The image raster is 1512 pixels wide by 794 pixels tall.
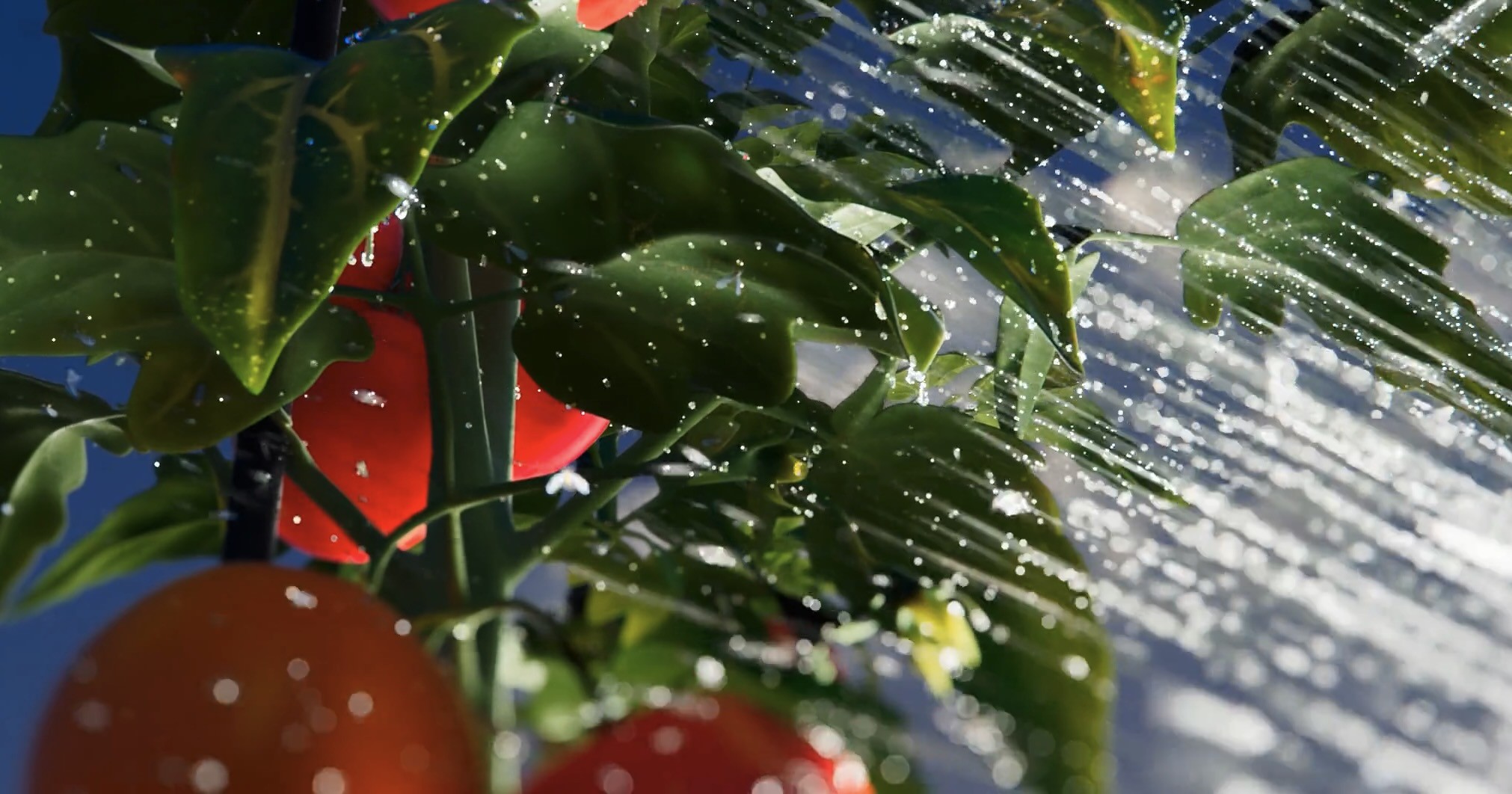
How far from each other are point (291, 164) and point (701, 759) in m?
0.08

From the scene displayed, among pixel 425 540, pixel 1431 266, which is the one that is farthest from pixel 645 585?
pixel 1431 266

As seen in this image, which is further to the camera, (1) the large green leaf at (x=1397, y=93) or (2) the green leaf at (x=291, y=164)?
(1) the large green leaf at (x=1397, y=93)

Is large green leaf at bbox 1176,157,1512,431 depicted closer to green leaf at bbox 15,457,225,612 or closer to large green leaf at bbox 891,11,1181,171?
large green leaf at bbox 891,11,1181,171

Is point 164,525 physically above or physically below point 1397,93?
below

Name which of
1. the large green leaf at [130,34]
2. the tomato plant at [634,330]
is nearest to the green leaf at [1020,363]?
the tomato plant at [634,330]

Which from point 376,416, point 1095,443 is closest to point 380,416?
point 376,416

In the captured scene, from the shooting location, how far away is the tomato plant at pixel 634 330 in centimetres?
13

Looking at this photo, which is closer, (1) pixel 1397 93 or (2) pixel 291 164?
(2) pixel 291 164

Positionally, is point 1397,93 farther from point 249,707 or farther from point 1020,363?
point 249,707

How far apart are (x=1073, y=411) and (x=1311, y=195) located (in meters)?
0.05

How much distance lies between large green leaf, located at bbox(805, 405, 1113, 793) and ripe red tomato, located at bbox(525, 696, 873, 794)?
0.9 inches

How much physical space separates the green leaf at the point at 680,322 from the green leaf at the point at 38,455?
0.05m

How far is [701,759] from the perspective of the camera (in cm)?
15

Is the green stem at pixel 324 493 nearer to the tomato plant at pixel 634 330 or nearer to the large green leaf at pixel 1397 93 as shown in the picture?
the tomato plant at pixel 634 330
